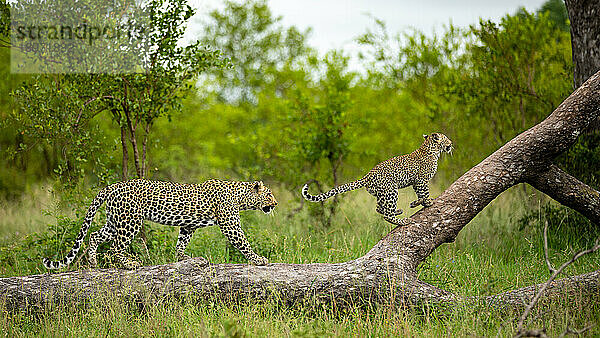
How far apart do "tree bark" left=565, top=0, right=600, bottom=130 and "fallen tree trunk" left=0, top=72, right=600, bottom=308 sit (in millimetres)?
1902

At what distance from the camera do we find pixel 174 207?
21.2ft

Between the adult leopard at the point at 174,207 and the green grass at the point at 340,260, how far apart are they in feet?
2.67

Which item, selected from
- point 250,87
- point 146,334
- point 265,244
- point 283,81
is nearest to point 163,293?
point 146,334

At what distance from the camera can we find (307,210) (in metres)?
10.8

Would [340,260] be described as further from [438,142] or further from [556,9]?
[556,9]

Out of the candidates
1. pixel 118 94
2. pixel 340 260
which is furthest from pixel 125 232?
pixel 340 260

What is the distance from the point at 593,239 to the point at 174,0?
718 centimetres

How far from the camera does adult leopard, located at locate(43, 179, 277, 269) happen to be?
6461mm

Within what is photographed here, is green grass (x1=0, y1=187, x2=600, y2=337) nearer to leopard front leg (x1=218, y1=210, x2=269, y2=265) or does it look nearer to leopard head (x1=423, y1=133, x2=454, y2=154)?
leopard front leg (x1=218, y1=210, x2=269, y2=265)

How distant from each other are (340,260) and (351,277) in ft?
5.56

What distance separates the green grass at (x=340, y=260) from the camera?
5207 millimetres

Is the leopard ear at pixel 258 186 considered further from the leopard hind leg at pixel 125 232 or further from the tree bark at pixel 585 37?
the tree bark at pixel 585 37

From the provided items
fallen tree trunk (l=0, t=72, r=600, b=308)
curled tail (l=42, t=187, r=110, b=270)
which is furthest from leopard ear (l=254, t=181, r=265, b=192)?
curled tail (l=42, t=187, r=110, b=270)

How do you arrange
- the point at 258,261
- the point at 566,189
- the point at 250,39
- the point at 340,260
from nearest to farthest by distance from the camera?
1. the point at 258,261
2. the point at 566,189
3. the point at 340,260
4. the point at 250,39
